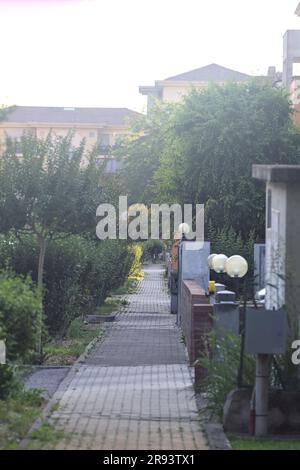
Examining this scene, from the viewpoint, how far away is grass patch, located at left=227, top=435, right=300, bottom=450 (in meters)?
10.5

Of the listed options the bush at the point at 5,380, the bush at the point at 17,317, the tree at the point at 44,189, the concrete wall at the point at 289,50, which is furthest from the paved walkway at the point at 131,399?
the concrete wall at the point at 289,50

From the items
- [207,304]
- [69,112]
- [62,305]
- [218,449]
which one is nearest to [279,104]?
[62,305]

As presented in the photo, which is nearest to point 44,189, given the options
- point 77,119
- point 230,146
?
point 230,146

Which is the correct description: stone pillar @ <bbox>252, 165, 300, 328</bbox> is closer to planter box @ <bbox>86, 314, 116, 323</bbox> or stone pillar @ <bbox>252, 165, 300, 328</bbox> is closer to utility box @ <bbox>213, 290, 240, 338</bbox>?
utility box @ <bbox>213, 290, 240, 338</bbox>

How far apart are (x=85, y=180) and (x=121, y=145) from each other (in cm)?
4009

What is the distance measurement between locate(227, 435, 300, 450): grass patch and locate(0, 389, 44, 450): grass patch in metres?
2.11

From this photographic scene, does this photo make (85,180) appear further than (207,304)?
Yes

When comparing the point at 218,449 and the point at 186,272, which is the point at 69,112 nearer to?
the point at 186,272

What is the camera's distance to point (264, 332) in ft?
36.0

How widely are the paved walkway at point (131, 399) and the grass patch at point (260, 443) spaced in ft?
1.18

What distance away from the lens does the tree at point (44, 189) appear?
747 inches

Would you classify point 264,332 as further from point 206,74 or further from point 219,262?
point 206,74

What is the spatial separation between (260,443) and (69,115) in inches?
3744

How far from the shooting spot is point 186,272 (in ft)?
81.4
